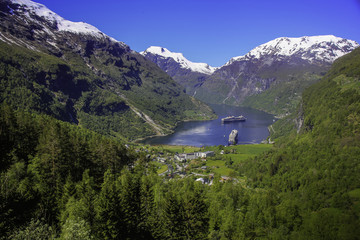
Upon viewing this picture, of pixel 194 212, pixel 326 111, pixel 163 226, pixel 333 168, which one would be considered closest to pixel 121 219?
pixel 163 226

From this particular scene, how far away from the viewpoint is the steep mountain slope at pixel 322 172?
43.7 metres

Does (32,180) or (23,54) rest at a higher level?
(23,54)

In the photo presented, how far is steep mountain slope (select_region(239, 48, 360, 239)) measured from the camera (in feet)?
143

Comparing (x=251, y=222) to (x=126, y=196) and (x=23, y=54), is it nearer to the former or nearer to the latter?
(x=126, y=196)

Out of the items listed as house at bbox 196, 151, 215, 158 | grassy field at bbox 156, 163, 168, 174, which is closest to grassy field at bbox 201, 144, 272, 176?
house at bbox 196, 151, 215, 158

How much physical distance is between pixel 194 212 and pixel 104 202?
1343 cm

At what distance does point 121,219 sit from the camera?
32438 millimetres

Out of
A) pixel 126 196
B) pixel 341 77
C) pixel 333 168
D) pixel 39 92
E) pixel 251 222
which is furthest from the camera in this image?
pixel 39 92

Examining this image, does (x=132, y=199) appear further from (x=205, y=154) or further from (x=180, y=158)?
(x=205, y=154)

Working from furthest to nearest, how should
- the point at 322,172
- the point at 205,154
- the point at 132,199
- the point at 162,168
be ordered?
the point at 205,154 < the point at 162,168 < the point at 322,172 < the point at 132,199

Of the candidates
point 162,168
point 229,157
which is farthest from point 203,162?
point 162,168

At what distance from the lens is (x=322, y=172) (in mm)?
72375

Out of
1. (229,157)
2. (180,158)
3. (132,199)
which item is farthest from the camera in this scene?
(180,158)

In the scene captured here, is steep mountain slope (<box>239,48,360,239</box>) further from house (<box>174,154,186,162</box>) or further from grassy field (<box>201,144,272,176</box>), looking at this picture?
house (<box>174,154,186,162</box>)
